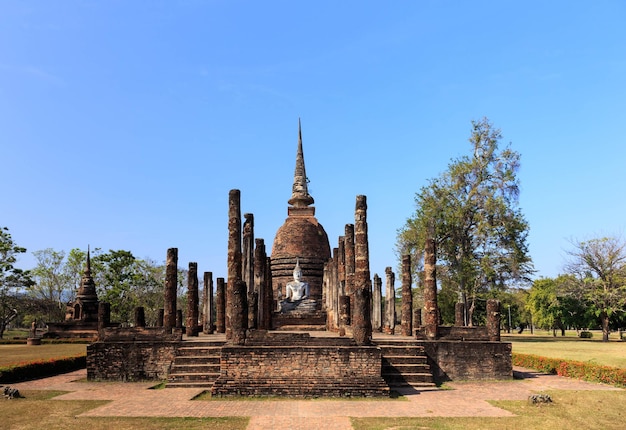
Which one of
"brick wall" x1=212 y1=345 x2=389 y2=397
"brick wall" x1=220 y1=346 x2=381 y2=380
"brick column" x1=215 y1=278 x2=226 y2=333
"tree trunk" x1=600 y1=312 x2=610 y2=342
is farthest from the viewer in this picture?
"tree trunk" x1=600 y1=312 x2=610 y2=342

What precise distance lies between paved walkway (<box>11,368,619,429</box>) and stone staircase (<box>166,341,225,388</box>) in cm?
58

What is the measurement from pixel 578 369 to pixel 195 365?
37.4ft

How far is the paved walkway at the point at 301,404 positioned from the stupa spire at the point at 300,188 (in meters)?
30.6

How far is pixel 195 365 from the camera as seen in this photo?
1527cm

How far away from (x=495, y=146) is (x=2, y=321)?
39.6 metres

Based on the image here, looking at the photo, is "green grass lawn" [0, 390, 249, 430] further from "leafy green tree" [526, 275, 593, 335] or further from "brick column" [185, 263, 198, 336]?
"leafy green tree" [526, 275, 593, 335]

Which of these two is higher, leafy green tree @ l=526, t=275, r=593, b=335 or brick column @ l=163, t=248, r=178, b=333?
brick column @ l=163, t=248, r=178, b=333

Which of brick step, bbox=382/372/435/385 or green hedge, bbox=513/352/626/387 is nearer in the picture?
brick step, bbox=382/372/435/385

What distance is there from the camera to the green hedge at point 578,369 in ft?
49.7

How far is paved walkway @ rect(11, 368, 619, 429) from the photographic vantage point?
416 inches

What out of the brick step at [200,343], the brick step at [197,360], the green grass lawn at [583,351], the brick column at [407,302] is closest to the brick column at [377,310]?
the brick column at [407,302]

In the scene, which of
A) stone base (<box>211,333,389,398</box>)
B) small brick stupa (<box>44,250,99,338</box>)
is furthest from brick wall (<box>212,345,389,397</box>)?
small brick stupa (<box>44,250,99,338</box>)

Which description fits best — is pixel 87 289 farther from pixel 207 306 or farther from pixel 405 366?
pixel 405 366

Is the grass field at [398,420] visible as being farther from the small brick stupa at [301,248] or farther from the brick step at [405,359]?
the small brick stupa at [301,248]
